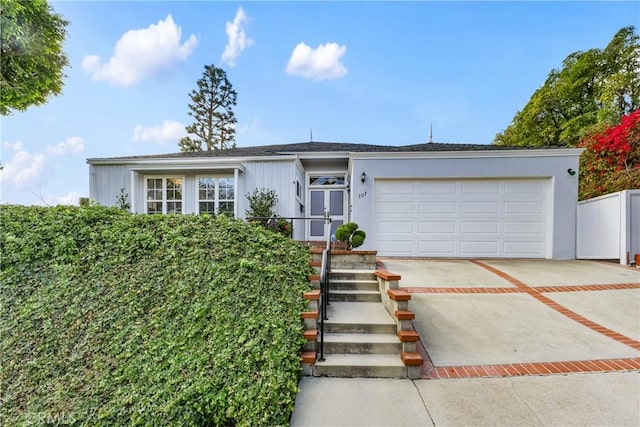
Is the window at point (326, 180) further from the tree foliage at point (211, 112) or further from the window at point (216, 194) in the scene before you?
the tree foliage at point (211, 112)

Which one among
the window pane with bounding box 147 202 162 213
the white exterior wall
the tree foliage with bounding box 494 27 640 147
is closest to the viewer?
the white exterior wall

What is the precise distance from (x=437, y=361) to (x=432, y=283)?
7.56ft

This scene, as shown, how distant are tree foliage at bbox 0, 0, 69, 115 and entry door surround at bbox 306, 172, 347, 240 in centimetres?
869

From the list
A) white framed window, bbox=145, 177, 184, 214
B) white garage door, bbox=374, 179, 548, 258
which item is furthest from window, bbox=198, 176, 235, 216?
white garage door, bbox=374, 179, 548, 258

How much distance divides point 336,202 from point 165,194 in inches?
238

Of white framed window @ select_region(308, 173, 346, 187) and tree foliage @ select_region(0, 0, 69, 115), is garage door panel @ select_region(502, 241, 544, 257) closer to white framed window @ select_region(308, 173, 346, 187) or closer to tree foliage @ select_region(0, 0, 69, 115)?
white framed window @ select_region(308, 173, 346, 187)

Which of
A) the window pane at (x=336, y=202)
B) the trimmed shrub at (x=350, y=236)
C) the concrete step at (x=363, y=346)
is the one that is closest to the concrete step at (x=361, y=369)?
the concrete step at (x=363, y=346)

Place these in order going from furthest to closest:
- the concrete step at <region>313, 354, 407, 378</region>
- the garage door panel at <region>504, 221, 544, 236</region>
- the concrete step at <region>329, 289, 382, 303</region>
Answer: the garage door panel at <region>504, 221, 544, 236</region>
the concrete step at <region>329, 289, 382, 303</region>
the concrete step at <region>313, 354, 407, 378</region>

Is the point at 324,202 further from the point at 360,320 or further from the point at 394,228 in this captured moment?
the point at 360,320

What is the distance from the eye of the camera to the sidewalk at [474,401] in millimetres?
2018

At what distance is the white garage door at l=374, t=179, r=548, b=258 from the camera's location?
23.2 feet

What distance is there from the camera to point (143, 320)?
2574 mm

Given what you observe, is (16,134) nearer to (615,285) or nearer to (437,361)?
(437,361)

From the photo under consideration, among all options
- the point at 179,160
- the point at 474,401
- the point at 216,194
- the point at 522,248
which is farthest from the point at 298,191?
the point at 474,401
